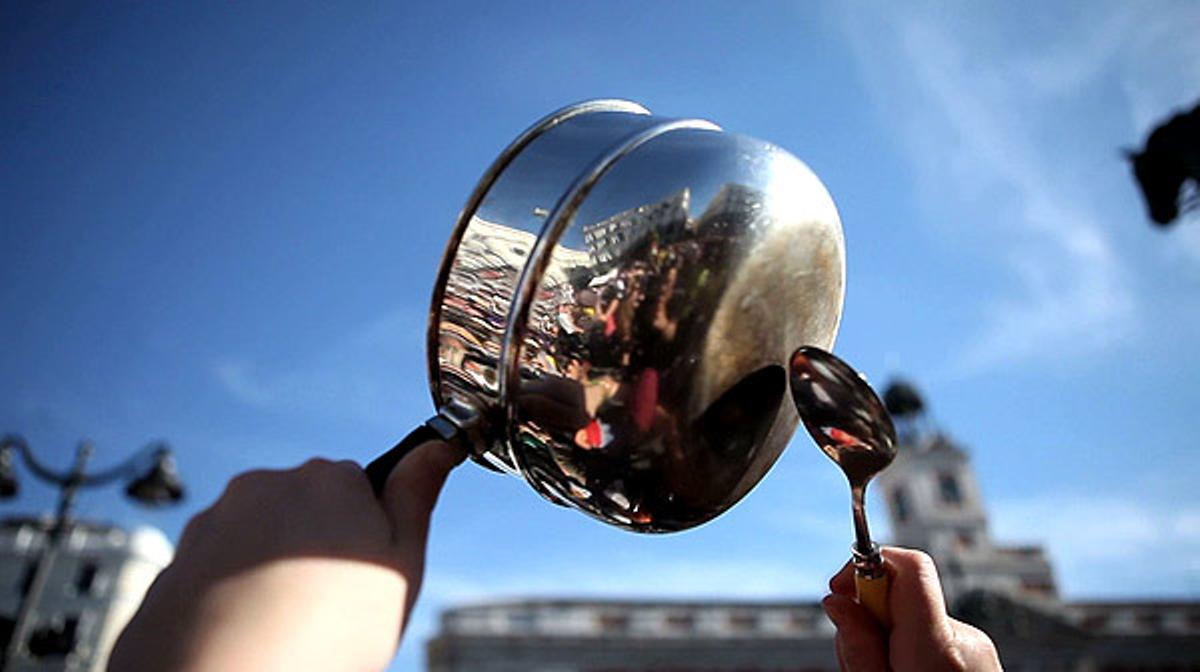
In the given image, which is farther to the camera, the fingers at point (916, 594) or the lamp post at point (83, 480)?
the lamp post at point (83, 480)

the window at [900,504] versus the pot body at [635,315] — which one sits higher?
the window at [900,504]

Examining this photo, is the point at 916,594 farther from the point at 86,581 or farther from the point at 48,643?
the point at 86,581

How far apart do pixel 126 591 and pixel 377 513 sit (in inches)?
1109

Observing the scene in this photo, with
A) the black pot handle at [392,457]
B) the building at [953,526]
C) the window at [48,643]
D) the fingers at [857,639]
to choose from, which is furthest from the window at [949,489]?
the black pot handle at [392,457]

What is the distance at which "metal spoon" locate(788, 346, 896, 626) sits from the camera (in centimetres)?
74

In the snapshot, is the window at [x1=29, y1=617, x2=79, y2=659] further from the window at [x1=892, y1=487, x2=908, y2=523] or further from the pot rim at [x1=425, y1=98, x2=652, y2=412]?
the window at [x1=892, y1=487, x2=908, y2=523]

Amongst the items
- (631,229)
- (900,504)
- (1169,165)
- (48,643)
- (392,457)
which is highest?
(900,504)

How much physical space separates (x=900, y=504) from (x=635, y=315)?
29.1 m

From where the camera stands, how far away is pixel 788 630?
1994cm

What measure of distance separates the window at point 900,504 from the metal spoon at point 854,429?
28475 mm

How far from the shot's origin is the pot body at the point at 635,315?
667 millimetres

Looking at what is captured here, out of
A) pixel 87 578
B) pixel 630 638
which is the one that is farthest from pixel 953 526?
pixel 87 578

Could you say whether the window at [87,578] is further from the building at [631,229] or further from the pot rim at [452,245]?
the building at [631,229]

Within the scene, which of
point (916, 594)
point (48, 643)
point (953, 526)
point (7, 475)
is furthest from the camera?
point (953, 526)
